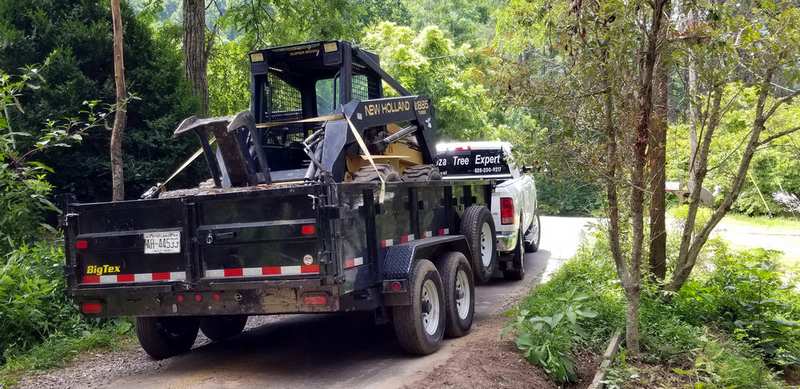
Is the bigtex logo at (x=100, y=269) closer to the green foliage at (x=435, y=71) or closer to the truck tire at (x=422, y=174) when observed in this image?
the truck tire at (x=422, y=174)

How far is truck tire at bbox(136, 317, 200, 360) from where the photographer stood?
7367 millimetres

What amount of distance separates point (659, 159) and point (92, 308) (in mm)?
5949

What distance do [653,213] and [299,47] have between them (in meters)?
4.74

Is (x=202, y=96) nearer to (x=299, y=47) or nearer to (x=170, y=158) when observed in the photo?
(x=170, y=158)

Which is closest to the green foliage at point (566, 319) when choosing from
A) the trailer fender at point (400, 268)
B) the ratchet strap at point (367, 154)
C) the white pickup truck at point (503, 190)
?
the trailer fender at point (400, 268)

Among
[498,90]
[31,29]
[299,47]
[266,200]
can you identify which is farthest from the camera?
[31,29]

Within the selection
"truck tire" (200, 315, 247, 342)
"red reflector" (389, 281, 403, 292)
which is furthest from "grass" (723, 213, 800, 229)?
"red reflector" (389, 281, 403, 292)

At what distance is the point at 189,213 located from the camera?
251 inches

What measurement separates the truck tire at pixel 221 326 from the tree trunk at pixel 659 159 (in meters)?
4.90

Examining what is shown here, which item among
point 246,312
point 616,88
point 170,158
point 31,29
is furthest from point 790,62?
point 31,29

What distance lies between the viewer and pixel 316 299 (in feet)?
19.7

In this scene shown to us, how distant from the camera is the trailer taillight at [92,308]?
264 inches

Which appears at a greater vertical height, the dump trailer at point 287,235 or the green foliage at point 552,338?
the dump trailer at point 287,235

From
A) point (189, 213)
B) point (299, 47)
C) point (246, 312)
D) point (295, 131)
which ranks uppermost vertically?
point (299, 47)
